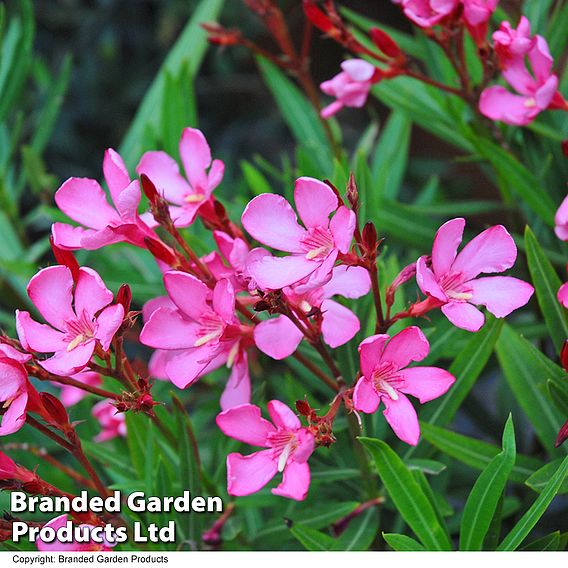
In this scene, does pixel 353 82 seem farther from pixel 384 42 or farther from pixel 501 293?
pixel 501 293

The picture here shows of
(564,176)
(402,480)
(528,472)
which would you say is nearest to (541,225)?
(564,176)

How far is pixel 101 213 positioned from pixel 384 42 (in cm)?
37

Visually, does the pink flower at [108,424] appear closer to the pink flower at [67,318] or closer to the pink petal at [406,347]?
the pink flower at [67,318]

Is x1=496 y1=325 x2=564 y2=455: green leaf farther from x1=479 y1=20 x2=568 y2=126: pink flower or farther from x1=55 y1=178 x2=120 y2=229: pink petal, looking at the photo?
x1=55 y1=178 x2=120 y2=229: pink petal

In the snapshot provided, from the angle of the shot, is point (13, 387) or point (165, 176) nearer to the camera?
point (13, 387)

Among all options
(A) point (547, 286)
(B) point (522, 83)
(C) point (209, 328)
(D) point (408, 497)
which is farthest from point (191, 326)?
(B) point (522, 83)

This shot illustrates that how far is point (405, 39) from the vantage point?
3.71ft

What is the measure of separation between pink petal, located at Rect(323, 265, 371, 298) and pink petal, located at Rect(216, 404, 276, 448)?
0.10m

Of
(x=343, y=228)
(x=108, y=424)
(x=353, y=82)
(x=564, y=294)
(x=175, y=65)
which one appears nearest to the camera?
(x=343, y=228)

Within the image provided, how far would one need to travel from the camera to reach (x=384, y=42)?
0.80 meters

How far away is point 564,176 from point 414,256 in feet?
0.74

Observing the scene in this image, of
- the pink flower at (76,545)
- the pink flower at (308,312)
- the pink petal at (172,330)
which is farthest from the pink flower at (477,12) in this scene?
the pink flower at (76,545)

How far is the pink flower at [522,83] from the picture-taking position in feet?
2.38
